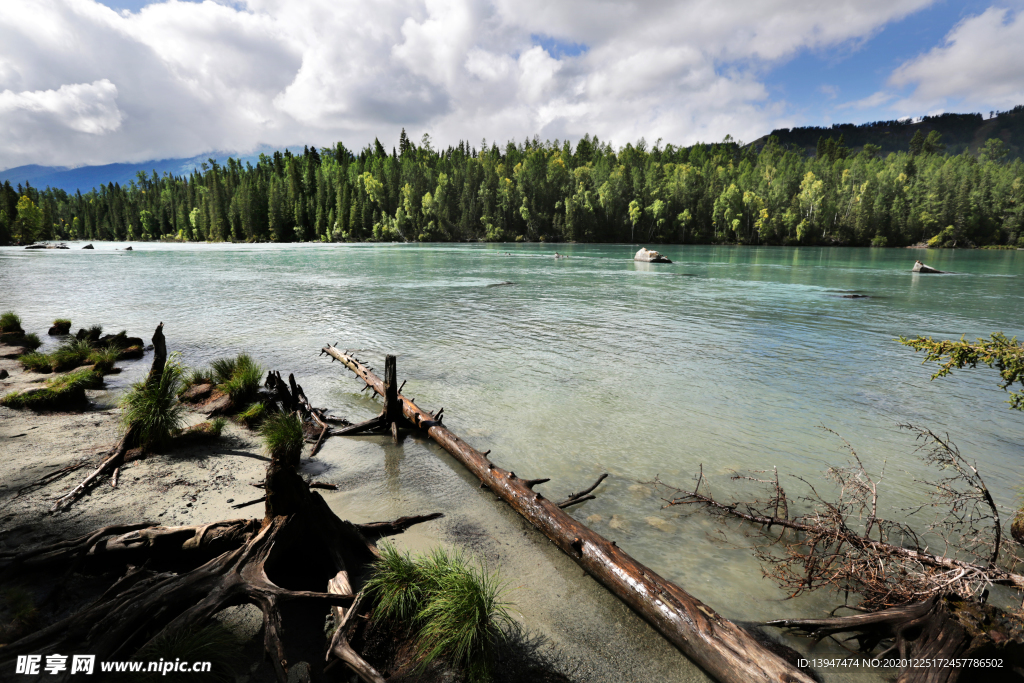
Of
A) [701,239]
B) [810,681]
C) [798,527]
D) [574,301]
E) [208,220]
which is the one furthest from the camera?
[208,220]

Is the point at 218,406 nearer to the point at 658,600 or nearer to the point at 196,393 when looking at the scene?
the point at 196,393

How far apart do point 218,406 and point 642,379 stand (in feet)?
33.6

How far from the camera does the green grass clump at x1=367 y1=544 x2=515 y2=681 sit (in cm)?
373

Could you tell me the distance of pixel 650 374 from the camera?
43.6ft

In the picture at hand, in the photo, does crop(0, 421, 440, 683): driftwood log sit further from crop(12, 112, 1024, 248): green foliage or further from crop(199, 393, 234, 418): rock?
crop(12, 112, 1024, 248): green foliage

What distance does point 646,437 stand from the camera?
912 centimetres

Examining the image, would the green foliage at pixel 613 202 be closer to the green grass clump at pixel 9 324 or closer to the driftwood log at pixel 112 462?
the green grass clump at pixel 9 324

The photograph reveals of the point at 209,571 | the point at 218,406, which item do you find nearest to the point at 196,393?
A: the point at 218,406

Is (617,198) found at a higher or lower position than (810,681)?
higher

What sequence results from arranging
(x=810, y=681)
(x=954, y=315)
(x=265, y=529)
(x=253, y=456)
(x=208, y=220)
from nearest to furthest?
(x=810, y=681) → (x=265, y=529) → (x=253, y=456) → (x=954, y=315) → (x=208, y=220)

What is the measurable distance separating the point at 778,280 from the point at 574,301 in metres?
23.3

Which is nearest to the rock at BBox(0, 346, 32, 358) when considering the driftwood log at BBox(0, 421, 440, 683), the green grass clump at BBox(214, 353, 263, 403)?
the green grass clump at BBox(214, 353, 263, 403)

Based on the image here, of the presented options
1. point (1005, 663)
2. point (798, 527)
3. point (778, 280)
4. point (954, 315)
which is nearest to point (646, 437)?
point (798, 527)

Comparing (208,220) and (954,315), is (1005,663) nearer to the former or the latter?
(954,315)
